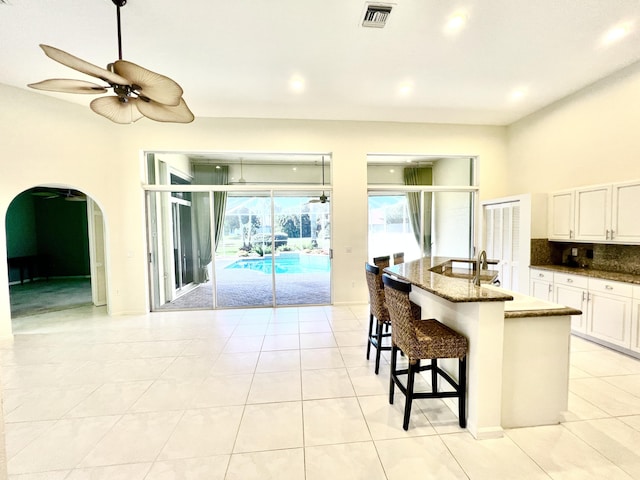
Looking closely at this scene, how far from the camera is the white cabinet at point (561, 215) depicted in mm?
4152

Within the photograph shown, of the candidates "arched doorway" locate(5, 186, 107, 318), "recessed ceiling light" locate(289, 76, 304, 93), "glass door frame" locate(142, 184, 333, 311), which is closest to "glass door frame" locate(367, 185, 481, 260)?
"glass door frame" locate(142, 184, 333, 311)

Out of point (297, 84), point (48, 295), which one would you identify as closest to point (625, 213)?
point (297, 84)

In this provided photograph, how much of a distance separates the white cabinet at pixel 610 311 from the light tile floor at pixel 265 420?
201 mm

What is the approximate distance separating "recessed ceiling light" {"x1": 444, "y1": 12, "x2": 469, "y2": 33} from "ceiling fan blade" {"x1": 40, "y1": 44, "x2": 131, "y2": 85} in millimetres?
3055

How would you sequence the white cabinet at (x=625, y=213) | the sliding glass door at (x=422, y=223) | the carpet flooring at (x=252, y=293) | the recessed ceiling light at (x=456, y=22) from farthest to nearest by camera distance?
the sliding glass door at (x=422, y=223) → the carpet flooring at (x=252, y=293) → the white cabinet at (x=625, y=213) → the recessed ceiling light at (x=456, y=22)

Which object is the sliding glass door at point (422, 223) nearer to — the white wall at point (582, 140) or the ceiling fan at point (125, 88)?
the white wall at point (582, 140)

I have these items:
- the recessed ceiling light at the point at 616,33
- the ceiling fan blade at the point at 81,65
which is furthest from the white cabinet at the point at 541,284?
the ceiling fan blade at the point at 81,65

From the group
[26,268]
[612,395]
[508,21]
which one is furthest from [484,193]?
[26,268]

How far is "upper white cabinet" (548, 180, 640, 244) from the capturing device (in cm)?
342

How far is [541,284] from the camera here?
167 inches

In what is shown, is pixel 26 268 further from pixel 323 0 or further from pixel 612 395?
pixel 612 395

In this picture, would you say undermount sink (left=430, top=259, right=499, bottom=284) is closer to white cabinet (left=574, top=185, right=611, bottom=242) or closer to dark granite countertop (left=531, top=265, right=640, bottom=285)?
dark granite countertop (left=531, top=265, right=640, bottom=285)

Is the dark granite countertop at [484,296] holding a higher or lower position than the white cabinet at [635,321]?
higher

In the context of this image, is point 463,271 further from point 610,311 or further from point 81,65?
point 81,65
